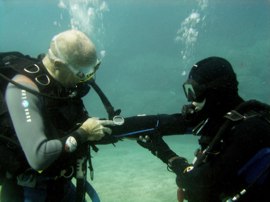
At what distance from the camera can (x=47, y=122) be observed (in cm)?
285

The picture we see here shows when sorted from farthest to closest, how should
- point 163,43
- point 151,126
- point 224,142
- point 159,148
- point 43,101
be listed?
point 163,43
point 151,126
point 159,148
point 43,101
point 224,142

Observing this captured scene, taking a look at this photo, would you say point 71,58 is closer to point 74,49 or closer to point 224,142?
point 74,49

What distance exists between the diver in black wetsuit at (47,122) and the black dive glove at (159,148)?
741 mm

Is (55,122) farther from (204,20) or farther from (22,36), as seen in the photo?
(22,36)

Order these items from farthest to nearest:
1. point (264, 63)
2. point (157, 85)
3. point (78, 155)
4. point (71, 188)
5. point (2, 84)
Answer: point (157, 85) → point (264, 63) → point (71, 188) → point (78, 155) → point (2, 84)

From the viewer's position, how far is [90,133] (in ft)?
9.86

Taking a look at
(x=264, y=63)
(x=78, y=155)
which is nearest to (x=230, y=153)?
(x=78, y=155)

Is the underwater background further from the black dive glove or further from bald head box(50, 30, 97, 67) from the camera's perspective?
bald head box(50, 30, 97, 67)

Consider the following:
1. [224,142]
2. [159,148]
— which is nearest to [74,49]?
[159,148]

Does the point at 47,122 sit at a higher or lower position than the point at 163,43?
higher

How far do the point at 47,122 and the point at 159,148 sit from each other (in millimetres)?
1294

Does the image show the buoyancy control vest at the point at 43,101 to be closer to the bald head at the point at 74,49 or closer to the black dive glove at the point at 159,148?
the bald head at the point at 74,49

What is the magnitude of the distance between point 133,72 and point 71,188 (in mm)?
32252

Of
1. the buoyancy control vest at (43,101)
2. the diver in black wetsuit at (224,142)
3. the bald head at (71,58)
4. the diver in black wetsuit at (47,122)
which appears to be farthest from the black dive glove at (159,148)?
the bald head at (71,58)
